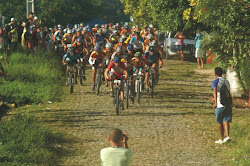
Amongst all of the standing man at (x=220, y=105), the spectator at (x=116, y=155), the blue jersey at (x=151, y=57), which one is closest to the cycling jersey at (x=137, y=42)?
the blue jersey at (x=151, y=57)

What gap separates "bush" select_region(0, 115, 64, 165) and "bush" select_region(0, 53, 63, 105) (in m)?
5.07

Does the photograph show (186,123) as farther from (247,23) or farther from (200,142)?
(247,23)

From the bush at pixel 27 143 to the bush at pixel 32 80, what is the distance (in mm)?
5073

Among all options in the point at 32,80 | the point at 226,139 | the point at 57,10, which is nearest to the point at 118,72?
the point at 226,139

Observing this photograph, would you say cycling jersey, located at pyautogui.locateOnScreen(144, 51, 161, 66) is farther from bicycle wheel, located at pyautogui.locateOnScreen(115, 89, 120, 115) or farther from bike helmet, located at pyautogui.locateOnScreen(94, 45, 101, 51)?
bicycle wheel, located at pyautogui.locateOnScreen(115, 89, 120, 115)

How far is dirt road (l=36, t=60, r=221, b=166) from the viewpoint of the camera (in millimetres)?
12258

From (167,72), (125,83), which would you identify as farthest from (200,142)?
(167,72)

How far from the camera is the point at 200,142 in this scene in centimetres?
1357

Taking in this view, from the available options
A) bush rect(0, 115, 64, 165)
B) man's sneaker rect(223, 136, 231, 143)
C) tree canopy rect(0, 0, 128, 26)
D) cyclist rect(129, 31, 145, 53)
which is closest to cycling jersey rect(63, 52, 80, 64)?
cyclist rect(129, 31, 145, 53)

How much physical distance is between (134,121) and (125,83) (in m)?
2.48

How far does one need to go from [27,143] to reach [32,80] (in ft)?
35.4

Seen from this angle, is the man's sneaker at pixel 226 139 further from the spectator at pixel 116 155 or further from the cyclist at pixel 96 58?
the cyclist at pixel 96 58

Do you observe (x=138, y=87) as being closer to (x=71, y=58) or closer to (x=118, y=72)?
(x=118, y=72)

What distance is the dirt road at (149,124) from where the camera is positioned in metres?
12.3
